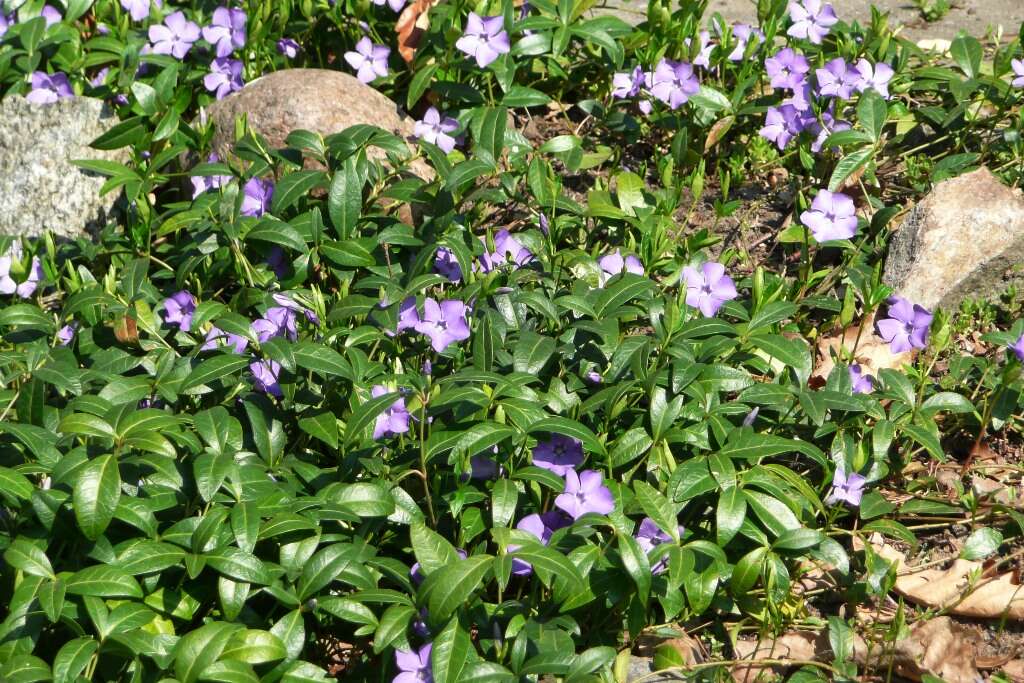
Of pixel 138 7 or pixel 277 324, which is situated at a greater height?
pixel 138 7

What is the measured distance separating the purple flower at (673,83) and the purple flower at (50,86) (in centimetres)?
204

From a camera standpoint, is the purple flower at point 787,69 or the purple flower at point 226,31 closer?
the purple flower at point 787,69

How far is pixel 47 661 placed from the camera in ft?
7.97

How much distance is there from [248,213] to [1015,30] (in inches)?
122

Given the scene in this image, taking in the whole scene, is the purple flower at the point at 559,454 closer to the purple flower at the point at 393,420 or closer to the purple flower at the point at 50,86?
the purple flower at the point at 393,420

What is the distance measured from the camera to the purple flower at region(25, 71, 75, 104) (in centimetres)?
400

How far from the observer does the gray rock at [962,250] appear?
3.24m

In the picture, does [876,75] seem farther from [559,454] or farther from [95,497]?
[95,497]

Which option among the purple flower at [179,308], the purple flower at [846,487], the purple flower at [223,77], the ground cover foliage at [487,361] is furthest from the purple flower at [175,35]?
the purple flower at [846,487]

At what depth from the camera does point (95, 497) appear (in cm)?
228

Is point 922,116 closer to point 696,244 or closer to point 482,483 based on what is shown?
point 696,244

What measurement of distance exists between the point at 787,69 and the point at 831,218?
708mm

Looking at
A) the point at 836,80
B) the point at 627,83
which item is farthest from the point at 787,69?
the point at 627,83

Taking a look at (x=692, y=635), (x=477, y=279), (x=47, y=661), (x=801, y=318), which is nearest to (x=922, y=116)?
(x=801, y=318)
